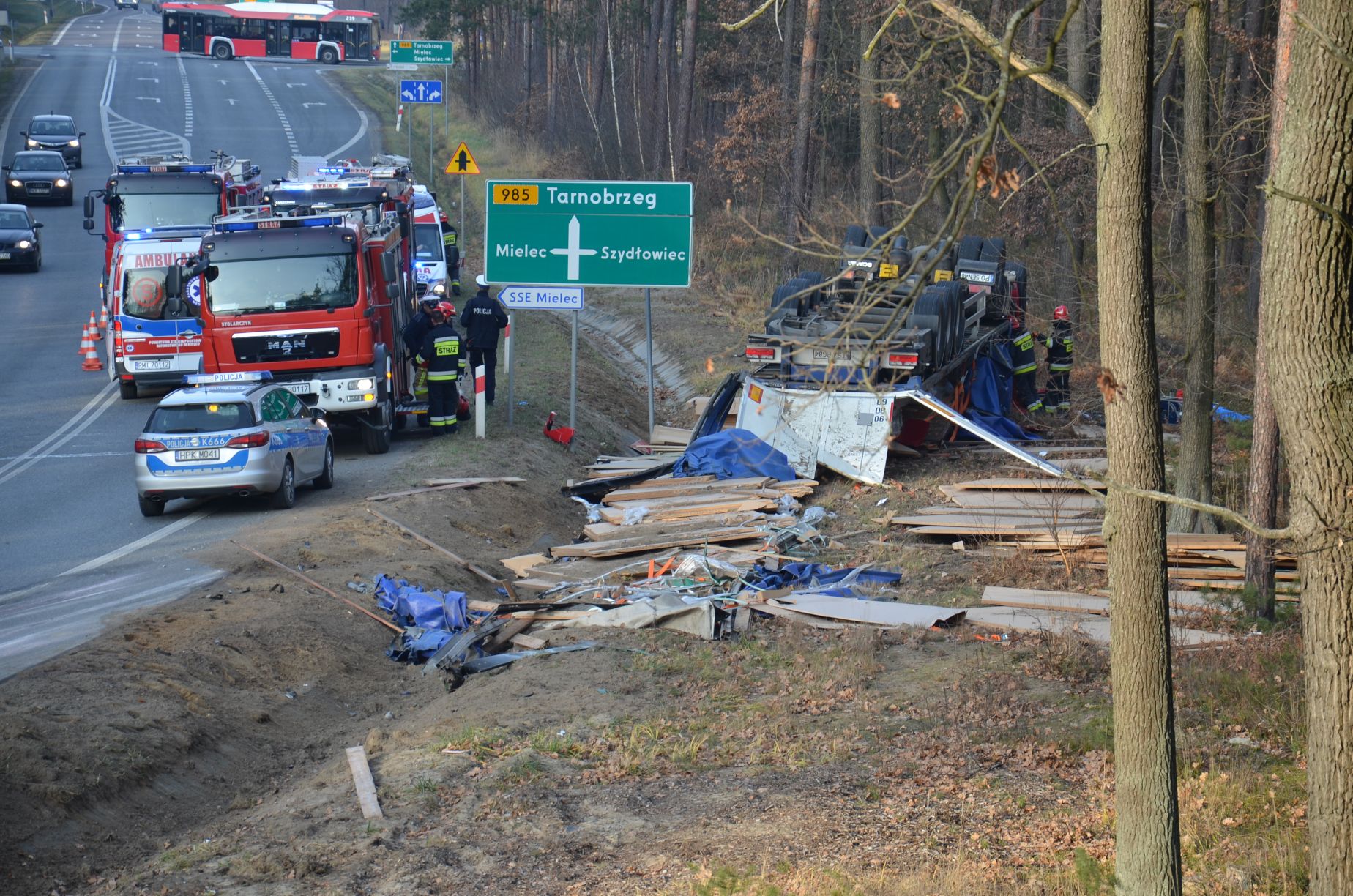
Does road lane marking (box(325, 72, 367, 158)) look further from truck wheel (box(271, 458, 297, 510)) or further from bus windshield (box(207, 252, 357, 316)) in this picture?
truck wheel (box(271, 458, 297, 510))

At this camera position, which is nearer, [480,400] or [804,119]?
[480,400]

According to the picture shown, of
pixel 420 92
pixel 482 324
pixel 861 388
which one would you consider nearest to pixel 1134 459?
pixel 861 388

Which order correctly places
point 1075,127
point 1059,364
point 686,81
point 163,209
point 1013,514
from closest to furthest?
point 1013,514 < point 1059,364 < point 1075,127 < point 163,209 < point 686,81

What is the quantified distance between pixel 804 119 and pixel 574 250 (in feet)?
36.4

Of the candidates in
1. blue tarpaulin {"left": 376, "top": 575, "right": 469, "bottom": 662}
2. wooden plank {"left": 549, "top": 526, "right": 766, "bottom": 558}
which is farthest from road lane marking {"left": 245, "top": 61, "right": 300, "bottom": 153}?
blue tarpaulin {"left": 376, "top": 575, "right": 469, "bottom": 662}

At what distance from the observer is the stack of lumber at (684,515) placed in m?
13.9

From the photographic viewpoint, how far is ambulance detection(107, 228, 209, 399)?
22.7 m

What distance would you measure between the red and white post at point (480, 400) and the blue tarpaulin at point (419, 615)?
6991mm

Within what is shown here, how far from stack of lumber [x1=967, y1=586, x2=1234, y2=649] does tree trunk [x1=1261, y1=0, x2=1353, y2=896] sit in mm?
5408

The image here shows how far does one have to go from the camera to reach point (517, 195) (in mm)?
19656

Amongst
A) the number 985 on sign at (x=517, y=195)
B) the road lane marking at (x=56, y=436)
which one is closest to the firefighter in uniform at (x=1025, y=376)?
the number 985 on sign at (x=517, y=195)

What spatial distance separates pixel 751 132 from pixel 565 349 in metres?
9.14

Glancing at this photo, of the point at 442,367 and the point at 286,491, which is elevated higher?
the point at 442,367

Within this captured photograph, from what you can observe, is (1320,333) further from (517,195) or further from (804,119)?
(804,119)
